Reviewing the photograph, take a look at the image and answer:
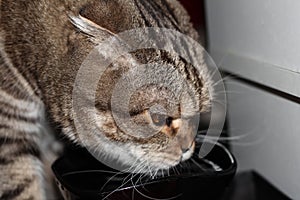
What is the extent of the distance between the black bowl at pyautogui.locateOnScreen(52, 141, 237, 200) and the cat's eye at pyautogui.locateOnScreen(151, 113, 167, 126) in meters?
0.12

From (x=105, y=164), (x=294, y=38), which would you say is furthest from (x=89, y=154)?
(x=294, y=38)

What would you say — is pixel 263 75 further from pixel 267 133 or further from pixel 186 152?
pixel 186 152

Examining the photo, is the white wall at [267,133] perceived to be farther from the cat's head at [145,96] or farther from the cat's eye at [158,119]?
the cat's eye at [158,119]

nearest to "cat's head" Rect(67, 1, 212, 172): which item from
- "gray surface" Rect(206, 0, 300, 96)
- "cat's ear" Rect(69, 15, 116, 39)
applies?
"cat's ear" Rect(69, 15, 116, 39)

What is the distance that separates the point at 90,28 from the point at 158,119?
23cm

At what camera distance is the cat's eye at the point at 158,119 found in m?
0.95

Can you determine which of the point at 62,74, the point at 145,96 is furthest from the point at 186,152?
the point at 62,74

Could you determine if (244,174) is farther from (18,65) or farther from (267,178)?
(18,65)

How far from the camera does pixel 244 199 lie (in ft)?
3.91

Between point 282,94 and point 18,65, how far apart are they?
610 mm

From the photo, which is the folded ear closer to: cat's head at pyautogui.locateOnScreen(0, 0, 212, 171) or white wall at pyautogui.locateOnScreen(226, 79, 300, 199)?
cat's head at pyautogui.locateOnScreen(0, 0, 212, 171)

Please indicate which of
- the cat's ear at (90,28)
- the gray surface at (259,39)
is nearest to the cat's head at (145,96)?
the cat's ear at (90,28)

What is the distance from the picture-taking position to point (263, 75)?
→ 1.12 meters

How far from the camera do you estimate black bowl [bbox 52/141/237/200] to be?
996mm
